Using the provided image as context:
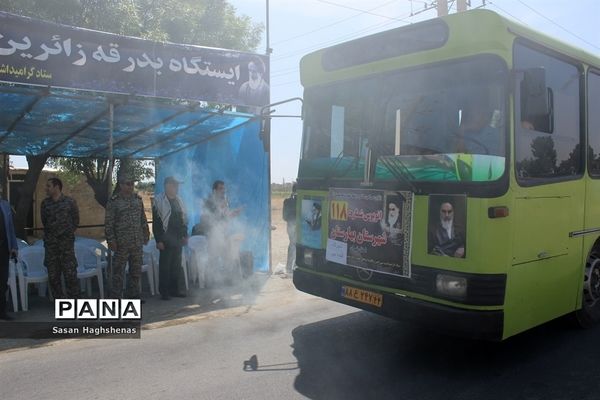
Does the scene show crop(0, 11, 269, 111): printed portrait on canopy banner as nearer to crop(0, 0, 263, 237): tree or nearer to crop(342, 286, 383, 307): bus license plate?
crop(342, 286, 383, 307): bus license plate

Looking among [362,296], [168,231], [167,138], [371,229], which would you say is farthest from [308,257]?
[167,138]

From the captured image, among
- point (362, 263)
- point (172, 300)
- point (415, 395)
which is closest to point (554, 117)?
point (362, 263)

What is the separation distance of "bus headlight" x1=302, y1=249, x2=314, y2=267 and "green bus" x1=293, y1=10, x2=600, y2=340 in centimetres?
1

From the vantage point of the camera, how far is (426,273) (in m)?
4.04

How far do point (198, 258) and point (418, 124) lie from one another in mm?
4968

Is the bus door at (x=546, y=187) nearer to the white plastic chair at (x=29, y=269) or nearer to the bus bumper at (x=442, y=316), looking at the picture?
the bus bumper at (x=442, y=316)

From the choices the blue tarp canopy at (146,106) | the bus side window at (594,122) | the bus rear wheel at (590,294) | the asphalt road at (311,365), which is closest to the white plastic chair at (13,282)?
the asphalt road at (311,365)

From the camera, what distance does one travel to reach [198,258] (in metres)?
8.07

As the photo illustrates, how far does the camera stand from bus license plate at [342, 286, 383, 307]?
172 inches

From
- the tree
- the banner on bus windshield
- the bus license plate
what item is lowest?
the bus license plate

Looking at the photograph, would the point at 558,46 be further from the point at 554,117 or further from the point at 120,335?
the point at 120,335

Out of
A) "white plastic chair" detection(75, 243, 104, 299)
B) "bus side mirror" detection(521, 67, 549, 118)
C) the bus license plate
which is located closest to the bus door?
"bus side mirror" detection(521, 67, 549, 118)

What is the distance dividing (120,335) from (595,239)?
513cm

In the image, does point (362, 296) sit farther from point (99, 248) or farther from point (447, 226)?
point (99, 248)
